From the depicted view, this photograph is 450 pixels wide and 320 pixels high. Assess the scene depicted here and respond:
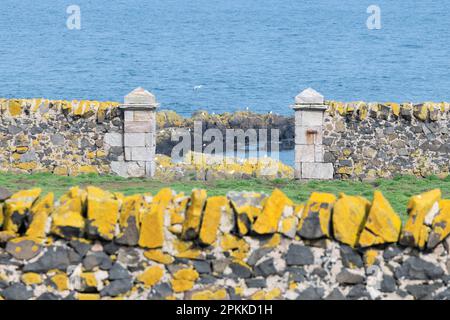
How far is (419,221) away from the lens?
7680mm

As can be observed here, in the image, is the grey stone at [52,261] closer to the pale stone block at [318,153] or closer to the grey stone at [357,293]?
the grey stone at [357,293]

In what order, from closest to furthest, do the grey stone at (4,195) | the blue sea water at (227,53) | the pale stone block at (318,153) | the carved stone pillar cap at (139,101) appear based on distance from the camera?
the grey stone at (4,195), the carved stone pillar cap at (139,101), the pale stone block at (318,153), the blue sea water at (227,53)

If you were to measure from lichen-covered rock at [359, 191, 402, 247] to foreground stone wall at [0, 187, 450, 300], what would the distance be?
0.06m

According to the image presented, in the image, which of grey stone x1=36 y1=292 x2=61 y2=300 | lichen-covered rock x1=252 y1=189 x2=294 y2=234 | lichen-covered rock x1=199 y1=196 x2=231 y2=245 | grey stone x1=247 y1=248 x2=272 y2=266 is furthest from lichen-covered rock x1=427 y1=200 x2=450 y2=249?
grey stone x1=36 y1=292 x2=61 y2=300

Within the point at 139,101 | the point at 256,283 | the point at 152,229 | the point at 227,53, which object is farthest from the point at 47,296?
the point at 227,53

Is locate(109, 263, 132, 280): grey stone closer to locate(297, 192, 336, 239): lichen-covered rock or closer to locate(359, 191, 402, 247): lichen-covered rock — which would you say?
locate(297, 192, 336, 239): lichen-covered rock

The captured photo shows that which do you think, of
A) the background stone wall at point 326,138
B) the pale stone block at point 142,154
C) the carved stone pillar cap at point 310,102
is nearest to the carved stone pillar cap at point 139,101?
the background stone wall at point 326,138

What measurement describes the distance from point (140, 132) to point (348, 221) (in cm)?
1178

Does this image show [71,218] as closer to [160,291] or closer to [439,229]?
[160,291]

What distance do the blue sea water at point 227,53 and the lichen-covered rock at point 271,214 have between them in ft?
184

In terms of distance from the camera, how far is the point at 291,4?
144875 mm

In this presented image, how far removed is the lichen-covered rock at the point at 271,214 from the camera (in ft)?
25.3

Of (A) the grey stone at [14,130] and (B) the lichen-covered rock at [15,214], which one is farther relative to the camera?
(A) the grey stone at [14,130]
